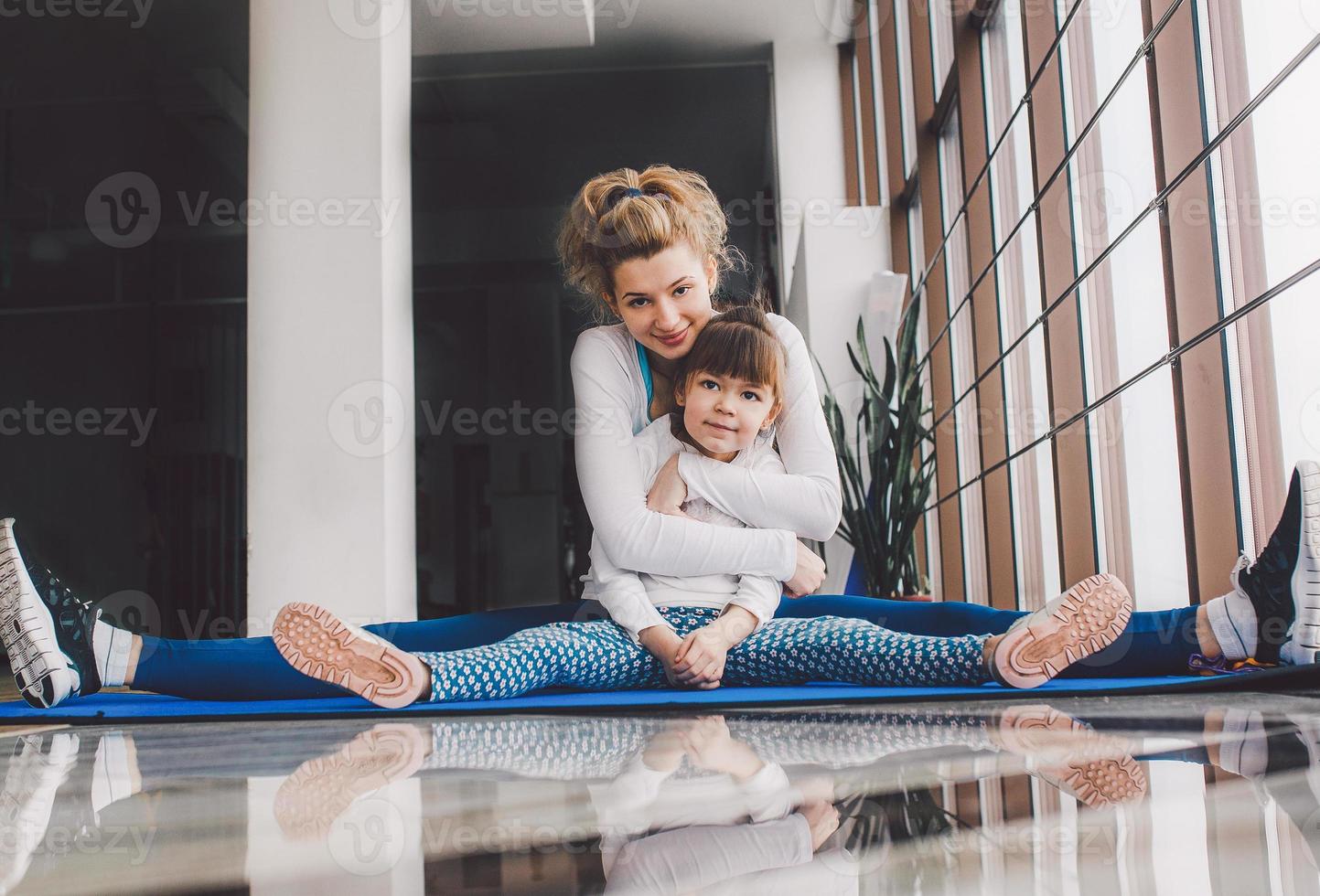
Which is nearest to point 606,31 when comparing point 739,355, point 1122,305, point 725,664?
point 1122,305

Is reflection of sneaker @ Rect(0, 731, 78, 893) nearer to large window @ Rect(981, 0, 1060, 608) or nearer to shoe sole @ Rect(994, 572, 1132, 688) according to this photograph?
shoe sole @ Rect(994, 572, 1132, 688)

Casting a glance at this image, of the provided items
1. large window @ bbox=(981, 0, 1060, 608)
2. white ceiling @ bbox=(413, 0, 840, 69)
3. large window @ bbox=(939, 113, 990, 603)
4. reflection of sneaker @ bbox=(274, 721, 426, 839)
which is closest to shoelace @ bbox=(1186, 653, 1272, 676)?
reflection of sneaker @ bbox=(274, 721, 426, 839)

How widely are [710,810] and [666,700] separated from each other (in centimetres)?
66

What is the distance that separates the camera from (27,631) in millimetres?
1354

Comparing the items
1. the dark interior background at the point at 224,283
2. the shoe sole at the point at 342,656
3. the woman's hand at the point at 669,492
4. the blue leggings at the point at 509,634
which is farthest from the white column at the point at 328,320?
the shoe sole at the point at 342,656

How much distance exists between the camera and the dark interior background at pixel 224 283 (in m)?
5.00

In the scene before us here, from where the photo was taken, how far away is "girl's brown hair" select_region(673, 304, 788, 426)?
146 centimetres

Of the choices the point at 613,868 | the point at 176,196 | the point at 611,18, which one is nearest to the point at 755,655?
the point at 613,868

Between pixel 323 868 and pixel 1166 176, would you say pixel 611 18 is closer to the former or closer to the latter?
pixel 1166 176

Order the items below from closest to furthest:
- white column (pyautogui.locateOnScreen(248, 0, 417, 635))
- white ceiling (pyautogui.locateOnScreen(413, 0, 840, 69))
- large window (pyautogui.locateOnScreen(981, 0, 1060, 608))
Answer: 1. large window (pyautogui.locateOnScreen(981, 0, 1060, 608))
2. white column (pyautogui.locateOnScreen(248, 0, 417, 635))
3. white ceiling (pyautogui.locateOnScreen(413, 0, 840, 69))

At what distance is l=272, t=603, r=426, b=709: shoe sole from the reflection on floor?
0.20 metres

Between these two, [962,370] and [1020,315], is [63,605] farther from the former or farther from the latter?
[962,370]

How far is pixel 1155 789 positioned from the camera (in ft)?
1.85

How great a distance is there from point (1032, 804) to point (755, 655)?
2.97 feet
